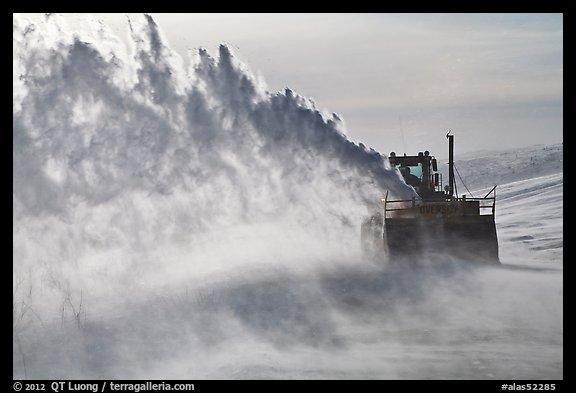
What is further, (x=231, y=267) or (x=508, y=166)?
(x=508, y=166)

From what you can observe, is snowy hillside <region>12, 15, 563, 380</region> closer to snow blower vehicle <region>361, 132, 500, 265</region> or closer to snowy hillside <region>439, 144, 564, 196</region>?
snow blower vehicle <region>361, 132, 500, 265</region>

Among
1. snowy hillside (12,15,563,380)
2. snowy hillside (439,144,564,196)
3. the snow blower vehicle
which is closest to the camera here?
snowy hillside (12,15,563,380)

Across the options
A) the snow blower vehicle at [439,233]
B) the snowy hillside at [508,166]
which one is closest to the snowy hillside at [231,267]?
the snow blower vehicle at [439,233]

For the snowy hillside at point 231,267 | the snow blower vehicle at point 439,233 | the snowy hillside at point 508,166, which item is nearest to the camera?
the snowy hillside at point 231,267

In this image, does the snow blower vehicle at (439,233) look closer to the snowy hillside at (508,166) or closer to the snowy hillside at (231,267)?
the snowy hillside at (231,267)

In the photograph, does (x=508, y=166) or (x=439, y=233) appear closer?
(x=439, y=233)

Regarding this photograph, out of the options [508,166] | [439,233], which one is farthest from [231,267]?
[508,166]

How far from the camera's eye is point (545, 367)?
15.1 meters

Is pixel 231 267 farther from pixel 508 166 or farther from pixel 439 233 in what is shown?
pixel 508 166

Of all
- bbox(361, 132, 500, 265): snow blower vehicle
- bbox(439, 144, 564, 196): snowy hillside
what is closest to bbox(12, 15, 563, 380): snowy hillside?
bbox(361, 132, 500, 265): snow blower vehicle

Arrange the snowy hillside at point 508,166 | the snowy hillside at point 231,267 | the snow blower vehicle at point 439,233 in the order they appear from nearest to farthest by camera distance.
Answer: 1. the snowy hillside at point 231,267
2. the snow blower vehicle at point 439,233
3. the snowy hillside at point 508,166

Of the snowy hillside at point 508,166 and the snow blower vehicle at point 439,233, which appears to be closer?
the snow blower vehicle at point 439,233

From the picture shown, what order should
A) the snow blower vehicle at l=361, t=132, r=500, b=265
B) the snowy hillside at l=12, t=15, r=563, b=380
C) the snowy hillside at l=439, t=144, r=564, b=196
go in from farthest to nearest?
the snowy hillside at l=439, t=144, r=564, b=196 → the snow blower vehicle at l=361, t=132, r=500, b=265 → the snowy hillside at l=12, t=15, r=563, b=380

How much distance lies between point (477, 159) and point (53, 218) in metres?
74.5
